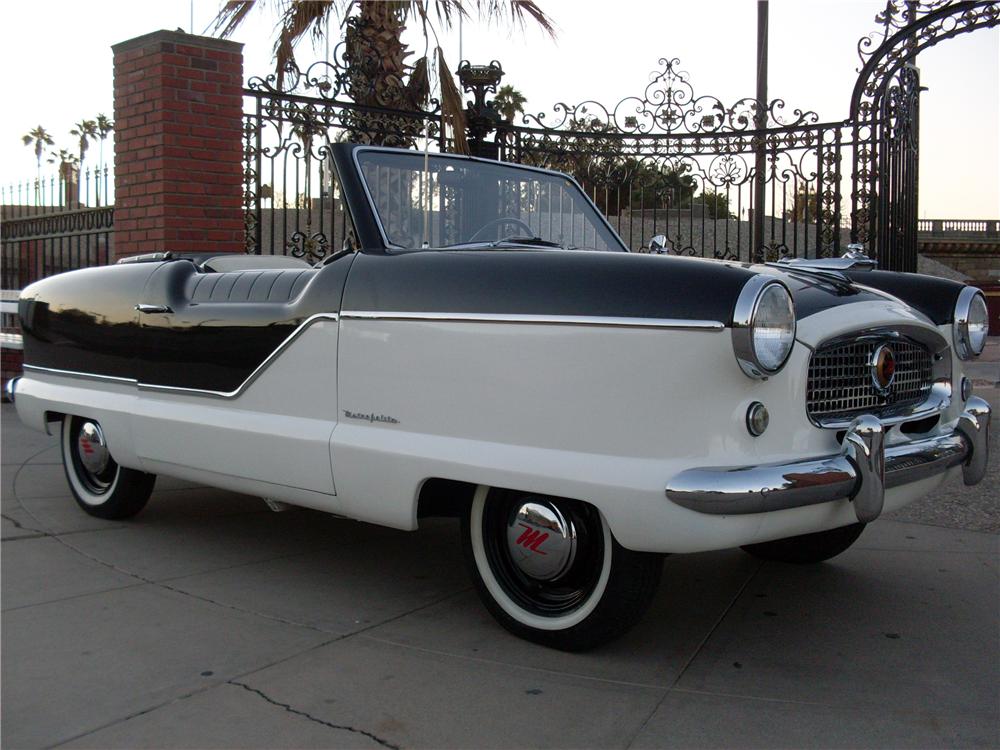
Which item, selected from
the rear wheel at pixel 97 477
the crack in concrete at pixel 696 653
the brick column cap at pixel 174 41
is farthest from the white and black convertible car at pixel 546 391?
the brick column cap at pixel 174 41

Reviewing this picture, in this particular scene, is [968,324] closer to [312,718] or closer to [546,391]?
[546,391]

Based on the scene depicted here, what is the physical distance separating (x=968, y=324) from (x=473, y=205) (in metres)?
1.92

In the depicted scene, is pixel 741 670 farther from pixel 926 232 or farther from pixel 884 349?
pixel 926 232

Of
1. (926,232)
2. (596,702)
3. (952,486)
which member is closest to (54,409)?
(596,702)

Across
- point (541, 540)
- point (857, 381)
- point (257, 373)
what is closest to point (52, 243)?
point (257, 373)

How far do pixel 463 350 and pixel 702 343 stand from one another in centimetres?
75

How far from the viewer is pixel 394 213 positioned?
12.2 ft

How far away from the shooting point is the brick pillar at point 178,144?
6781 millimetres

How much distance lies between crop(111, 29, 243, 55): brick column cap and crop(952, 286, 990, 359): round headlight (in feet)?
17.6

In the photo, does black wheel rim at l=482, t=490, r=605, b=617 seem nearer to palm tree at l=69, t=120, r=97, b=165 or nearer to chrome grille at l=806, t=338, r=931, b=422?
chrome grille at l=806, t=338, r=931, b=422

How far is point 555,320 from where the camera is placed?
9.21 ft

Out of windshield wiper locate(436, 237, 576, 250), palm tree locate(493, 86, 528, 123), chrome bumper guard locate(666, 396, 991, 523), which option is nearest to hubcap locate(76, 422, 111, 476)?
windshield wiper locate(436, 237, 576, 250)

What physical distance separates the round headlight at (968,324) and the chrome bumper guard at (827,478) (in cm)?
52

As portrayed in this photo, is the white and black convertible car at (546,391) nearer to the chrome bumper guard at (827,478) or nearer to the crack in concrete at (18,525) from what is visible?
the chrome bumper guard at (827,478)
